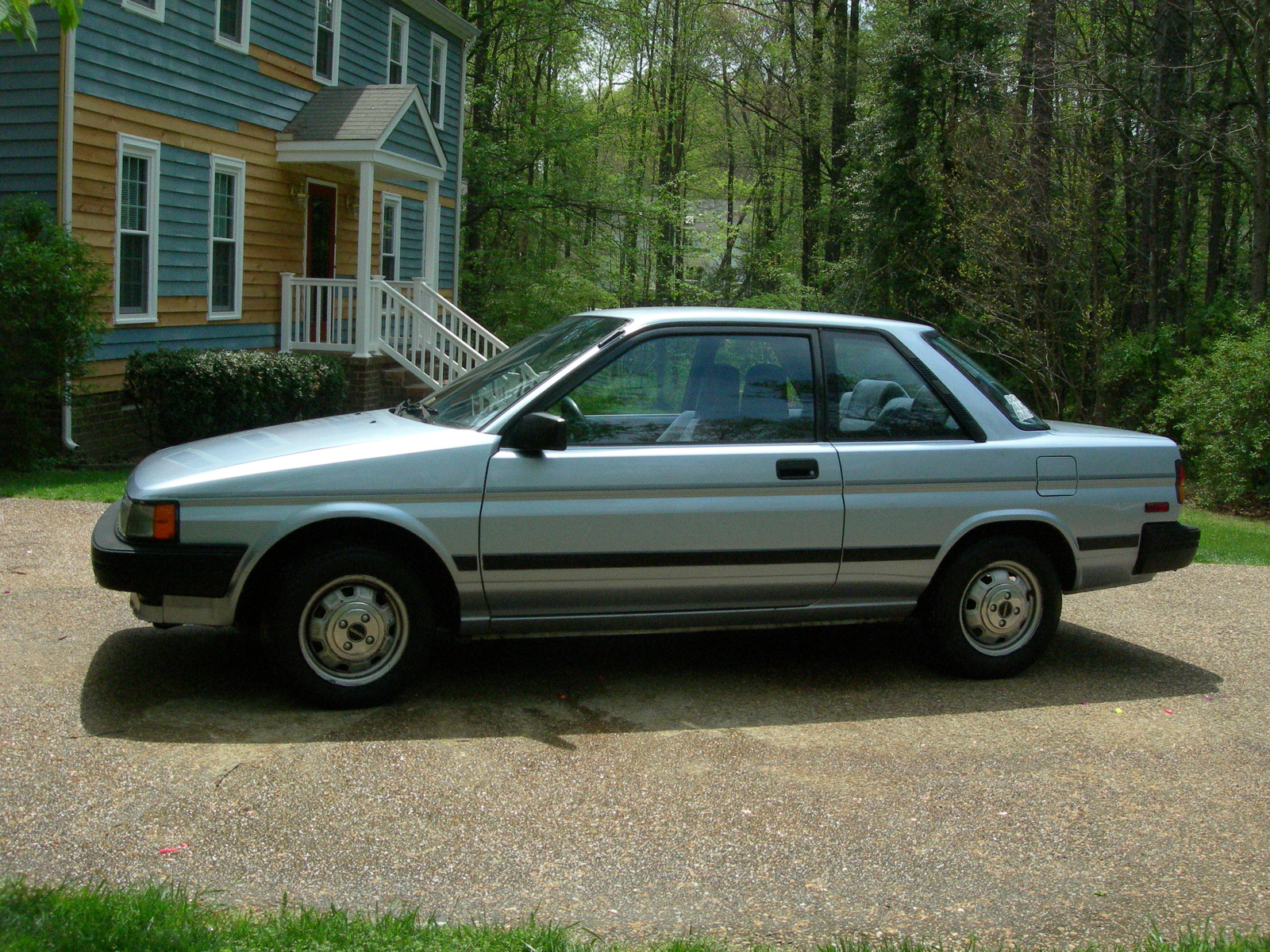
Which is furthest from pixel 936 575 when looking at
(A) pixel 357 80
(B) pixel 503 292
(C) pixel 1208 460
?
(B) pixel 503 292

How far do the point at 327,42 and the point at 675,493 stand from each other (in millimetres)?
15646

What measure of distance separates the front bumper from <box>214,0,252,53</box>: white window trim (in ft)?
41.2

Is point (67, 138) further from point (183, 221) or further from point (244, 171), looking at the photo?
point (244, 171)

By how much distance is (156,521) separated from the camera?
4.94 metres

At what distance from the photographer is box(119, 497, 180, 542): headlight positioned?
4.93 metres

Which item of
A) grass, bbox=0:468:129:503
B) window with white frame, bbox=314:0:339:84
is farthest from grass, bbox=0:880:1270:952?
window with white frame, bbox=314:0:339:84

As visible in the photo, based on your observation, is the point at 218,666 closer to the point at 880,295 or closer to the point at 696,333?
the point at 696,333

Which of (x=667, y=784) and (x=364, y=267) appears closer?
(x=667, y=784)

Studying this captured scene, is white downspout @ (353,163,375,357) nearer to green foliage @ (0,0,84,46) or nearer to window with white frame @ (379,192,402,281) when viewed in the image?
window with white frame @ (379,192,402,281)

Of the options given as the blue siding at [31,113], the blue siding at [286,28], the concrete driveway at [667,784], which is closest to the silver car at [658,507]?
the concrete driveway at [667,784]

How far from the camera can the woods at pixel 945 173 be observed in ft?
60.4

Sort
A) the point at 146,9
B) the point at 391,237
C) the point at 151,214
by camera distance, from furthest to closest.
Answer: the point at 391,237 < the point at 151,214 < the point at 146,9

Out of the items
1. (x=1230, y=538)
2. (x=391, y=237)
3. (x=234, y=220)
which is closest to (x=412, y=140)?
(x=391, y=237)

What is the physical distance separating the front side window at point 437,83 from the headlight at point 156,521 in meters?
19.2
